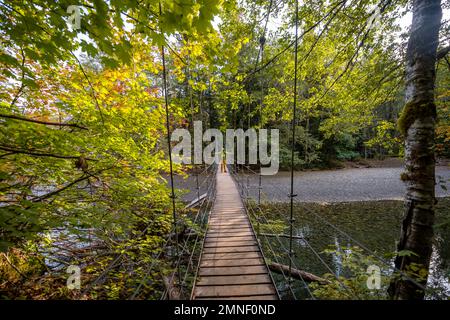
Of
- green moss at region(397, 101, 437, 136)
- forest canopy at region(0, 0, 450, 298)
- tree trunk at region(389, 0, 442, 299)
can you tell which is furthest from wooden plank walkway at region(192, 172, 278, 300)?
green moss at region(397, 101, 437, 136)

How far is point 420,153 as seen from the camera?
1.73 meters

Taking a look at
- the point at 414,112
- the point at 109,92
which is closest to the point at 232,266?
the point at 414,112

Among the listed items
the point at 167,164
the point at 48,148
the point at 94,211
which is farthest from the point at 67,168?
the point at 167,164

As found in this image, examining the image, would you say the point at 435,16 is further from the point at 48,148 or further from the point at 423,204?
the point at 48,148

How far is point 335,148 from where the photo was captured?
19.1 metres

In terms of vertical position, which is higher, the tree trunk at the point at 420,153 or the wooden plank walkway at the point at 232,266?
the tree trunk at the point at 420,153

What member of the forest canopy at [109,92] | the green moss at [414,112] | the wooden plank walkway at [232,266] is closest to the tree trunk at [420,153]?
the green moss at [414,112]

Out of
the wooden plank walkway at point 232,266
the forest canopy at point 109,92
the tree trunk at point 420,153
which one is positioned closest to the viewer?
the forest canopy at point 109,92

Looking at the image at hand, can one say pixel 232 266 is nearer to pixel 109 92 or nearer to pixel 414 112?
pixel 414 112

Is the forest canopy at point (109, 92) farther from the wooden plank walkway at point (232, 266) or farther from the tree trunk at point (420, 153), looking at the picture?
the wooden plank walkway at point (232, 266)

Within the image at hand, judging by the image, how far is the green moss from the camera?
5.63ft

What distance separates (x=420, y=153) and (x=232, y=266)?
7.14 feet

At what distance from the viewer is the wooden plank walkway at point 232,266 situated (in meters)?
1.88
